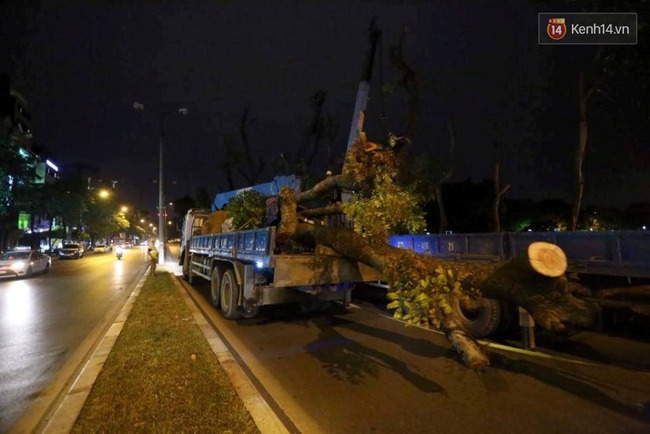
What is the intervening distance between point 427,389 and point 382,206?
2791 millimetres

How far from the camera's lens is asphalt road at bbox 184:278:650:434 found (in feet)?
12.4

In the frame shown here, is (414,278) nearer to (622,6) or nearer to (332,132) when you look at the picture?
(622,6)

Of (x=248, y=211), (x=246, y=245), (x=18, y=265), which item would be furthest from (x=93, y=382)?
(x=18, y=265)

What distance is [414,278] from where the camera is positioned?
489cm

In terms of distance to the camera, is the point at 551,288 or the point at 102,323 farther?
the point at 102,323

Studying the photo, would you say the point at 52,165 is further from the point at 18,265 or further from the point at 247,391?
the point at 247,391

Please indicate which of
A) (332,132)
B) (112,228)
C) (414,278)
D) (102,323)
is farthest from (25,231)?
(414,278)

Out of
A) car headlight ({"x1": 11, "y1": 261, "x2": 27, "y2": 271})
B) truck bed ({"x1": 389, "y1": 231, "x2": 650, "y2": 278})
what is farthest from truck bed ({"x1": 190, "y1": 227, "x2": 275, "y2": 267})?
car headlight ({"x1": 11, "y1": 261, "x2": 27, "y2": 271})

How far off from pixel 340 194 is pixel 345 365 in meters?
3.83

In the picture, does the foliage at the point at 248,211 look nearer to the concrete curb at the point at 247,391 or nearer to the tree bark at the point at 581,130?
the concrete curb at the point at 247,391

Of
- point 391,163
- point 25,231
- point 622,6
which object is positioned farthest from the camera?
point 25,231

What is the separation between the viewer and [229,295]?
8469 mm

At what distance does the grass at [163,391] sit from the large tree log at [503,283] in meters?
2.55

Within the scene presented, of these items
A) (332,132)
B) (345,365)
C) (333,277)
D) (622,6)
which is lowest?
(345,365)
